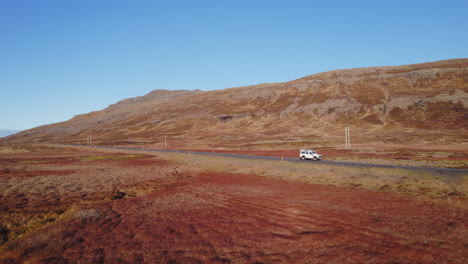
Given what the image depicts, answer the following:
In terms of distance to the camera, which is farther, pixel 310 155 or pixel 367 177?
pixel 310 155

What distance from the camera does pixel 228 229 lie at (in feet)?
49.1

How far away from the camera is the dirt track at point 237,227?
11.8 meters

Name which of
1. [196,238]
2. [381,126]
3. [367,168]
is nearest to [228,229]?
[196,238]

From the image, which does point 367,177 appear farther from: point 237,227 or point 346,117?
point 346,117

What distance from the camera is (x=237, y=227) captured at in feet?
50.2

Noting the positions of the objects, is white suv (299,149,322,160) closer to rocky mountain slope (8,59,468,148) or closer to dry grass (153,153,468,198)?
dry grass (153,153,468,198)

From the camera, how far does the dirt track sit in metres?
11.8

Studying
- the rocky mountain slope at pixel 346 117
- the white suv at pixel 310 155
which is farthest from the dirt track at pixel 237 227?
the rocky mountain slope at pixel 346 117

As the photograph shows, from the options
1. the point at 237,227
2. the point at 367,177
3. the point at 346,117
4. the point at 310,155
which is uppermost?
the point at 346,117

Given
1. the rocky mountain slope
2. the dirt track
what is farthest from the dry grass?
the rocky mountain slope

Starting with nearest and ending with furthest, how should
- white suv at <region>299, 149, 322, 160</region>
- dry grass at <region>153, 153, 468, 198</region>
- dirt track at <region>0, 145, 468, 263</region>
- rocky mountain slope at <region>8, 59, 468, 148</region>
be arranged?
1. dirt track at <region>0, 145, 468, 263</region>
2. dry grass at <region>153, 153, 468, 198</region>
3. white suv at <region>299, 149, 322, 160</region>
4. rocky mountain slope at <region>8, 59, 468, 148</region>

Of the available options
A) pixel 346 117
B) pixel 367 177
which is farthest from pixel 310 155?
pixel 346 117

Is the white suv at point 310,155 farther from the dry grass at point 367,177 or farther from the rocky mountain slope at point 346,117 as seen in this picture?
the rocky mountain slope at point 346,117

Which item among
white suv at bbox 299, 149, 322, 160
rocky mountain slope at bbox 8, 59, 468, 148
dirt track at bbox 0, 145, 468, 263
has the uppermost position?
rocky mountain slope at bbox 8, 59, 468, 148
